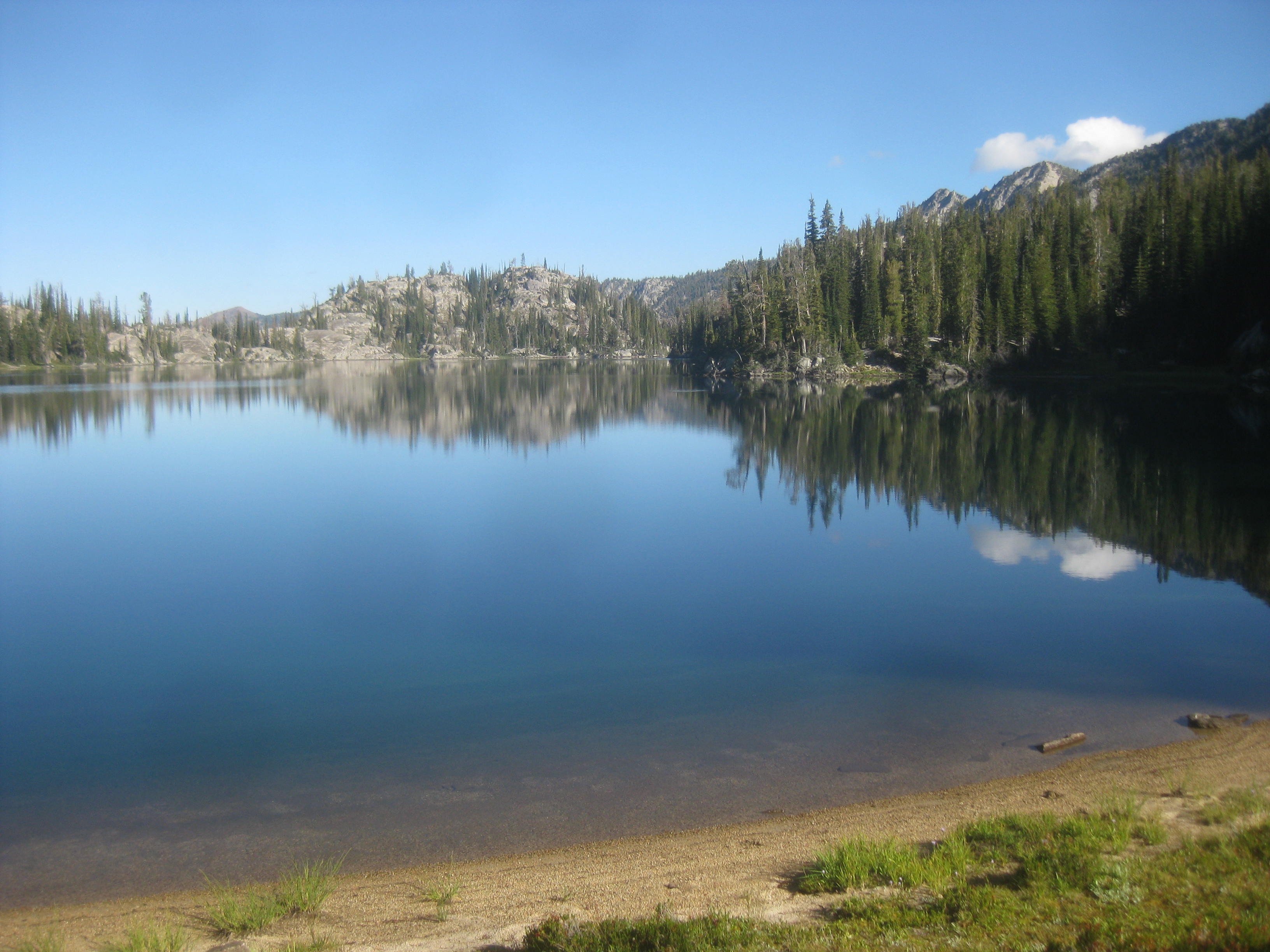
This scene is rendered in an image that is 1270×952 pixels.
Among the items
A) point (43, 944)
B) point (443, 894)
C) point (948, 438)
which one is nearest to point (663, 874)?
point (443, 894)

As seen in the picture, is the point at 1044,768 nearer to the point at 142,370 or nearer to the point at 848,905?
the point at 848,905

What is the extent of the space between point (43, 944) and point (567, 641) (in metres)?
8.65

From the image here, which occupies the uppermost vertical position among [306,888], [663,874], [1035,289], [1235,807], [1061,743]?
[1035,289]

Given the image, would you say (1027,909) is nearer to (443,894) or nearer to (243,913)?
(443,894)

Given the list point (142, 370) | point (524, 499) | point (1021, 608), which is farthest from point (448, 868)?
point (142, 370)

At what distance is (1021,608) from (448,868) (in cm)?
1213

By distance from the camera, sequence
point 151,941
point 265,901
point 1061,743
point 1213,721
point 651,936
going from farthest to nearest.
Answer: point 1213,721, point 1061,743, point 265,901, point 151,941, point 651,936

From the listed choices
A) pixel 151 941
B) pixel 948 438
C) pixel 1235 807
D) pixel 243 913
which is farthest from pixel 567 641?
pixel 948 438

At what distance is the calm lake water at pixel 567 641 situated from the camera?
8805mm

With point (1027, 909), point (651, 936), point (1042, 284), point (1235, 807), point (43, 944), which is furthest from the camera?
point (1042, 284)

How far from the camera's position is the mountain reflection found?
20.9 meters

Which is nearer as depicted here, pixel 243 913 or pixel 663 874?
pixel 243 913

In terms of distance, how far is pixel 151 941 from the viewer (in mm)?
5625

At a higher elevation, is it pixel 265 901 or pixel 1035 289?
pixel 1035 289
